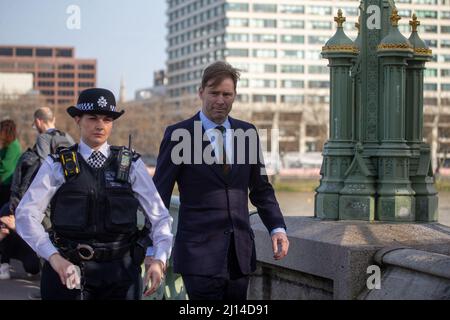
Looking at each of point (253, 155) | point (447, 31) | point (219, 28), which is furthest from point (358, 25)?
point (219, 28)

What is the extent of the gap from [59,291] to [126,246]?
14.6 inches

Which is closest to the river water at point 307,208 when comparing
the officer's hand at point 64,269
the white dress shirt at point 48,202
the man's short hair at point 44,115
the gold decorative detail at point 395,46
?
the man's short hair at point 44,115

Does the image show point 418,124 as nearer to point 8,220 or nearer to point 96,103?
point 96,103

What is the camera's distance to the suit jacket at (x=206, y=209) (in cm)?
571

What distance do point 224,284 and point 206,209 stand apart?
1.35 feet

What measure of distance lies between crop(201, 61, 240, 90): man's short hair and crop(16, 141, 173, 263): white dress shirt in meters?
0.84

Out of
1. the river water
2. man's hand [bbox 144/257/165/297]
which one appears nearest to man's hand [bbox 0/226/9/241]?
man's hand [bbox 144/257/165/297]

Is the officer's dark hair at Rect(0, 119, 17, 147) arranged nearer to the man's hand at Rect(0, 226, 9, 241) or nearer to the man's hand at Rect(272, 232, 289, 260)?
the man's hand at Rect(0, 226, 9, 241)

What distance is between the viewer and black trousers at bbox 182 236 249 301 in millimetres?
5680

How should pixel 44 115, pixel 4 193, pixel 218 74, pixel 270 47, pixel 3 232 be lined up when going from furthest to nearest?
pixel 270 47, pixel 3 232, pixel 4 193, pixel 44 115, pixel 218 74

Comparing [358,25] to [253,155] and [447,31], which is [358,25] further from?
[447,31]

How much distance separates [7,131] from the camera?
1195 centimetres

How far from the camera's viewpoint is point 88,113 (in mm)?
5023

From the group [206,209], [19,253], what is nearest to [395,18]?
[206,209]
